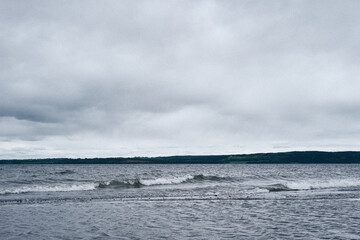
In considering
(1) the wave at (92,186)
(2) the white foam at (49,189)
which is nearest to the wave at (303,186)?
(1) the wave at (92,186)

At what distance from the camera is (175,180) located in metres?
50.2

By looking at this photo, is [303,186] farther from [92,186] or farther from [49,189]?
[49,189]

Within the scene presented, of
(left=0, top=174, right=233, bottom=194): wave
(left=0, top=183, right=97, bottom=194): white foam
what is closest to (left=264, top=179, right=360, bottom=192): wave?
(left=0, top=174, right=233, bottom=194): wave

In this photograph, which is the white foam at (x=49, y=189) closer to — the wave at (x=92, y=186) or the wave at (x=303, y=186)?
the wave at (x=92, y=186)

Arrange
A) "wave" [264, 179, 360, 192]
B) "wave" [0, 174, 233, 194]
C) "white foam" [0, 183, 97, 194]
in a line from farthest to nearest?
"wave" [264, 179, 360, 192]
"wave" [0, 174, 233, 194]
"white foam" [0, 183, 97, 194]

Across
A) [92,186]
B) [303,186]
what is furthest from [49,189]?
[303,186]

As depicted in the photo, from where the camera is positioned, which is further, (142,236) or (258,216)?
(258,216)

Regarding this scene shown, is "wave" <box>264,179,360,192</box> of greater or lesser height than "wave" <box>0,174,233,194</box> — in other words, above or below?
below

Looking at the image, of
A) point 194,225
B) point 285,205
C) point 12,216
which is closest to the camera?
point 194,225

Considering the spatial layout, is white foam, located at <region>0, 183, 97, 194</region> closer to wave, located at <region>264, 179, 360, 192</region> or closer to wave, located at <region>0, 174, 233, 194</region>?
wave, located at <region>0, 174, 233, 194</region>

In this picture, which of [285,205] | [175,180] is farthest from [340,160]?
[285,205]

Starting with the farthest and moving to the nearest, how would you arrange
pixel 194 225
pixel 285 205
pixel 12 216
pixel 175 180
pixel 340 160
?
pixel 340 160
pixel 175 180
pixel 285 205
pixel 12 216
pixel 194 225

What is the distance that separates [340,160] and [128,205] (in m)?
192

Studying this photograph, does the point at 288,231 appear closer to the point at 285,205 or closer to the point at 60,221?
the point at 285,205
